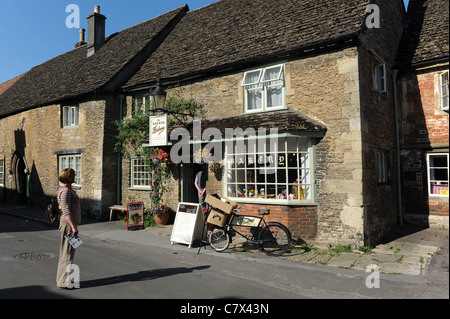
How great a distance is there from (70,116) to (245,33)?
8.96m

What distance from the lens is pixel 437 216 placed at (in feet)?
34.3

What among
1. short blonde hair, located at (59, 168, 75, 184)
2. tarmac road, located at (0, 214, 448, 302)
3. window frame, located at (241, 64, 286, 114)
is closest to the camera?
tarmac road, located at (0, 214, 448, 302)

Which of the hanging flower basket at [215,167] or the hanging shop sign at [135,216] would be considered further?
the hanging shop sign at [135,216]

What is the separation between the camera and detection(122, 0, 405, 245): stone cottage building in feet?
27.5

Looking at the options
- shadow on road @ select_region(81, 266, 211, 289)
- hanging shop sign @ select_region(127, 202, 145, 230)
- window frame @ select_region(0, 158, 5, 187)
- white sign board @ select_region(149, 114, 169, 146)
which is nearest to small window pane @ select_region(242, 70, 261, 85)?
Answer: white sign board @ select_region(149, 114, 169, 146)

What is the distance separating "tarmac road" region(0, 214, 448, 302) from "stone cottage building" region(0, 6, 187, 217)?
18.2 ft

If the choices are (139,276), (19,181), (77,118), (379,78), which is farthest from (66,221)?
(19,181)

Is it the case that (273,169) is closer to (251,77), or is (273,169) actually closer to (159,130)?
(251,77)

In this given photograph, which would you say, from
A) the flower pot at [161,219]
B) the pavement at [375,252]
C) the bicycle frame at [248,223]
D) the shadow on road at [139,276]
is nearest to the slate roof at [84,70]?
the flower pot at [161,219]

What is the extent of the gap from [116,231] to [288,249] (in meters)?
5.92

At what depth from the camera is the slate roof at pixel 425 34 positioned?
416 inches

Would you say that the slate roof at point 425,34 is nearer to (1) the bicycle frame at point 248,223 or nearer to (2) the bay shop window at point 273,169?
(2) the bay shop window at point 273,169

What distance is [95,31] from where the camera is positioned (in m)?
18.1

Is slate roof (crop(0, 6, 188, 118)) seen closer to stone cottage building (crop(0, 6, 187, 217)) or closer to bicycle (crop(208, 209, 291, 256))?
stone cottage building (crop(0, 6, 187, 217))
